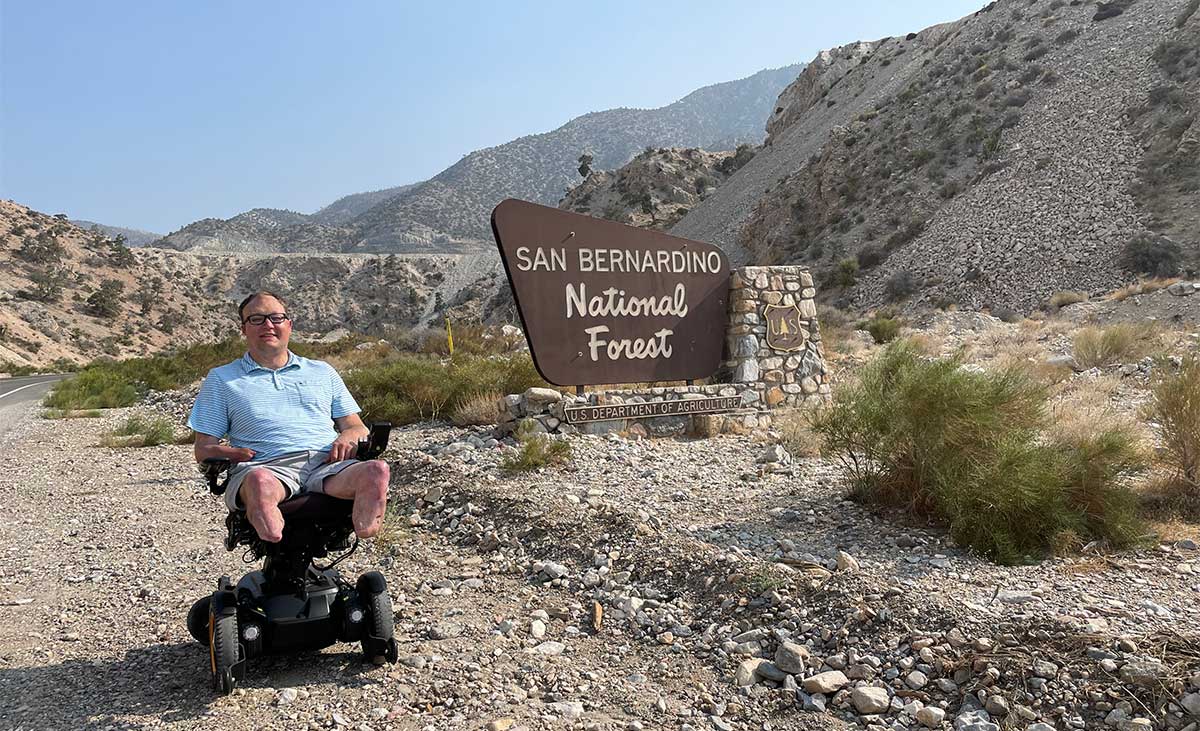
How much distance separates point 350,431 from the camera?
391 centimetres

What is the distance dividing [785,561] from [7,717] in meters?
3.95

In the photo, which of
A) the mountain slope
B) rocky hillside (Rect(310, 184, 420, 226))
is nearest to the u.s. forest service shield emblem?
the mountain slope

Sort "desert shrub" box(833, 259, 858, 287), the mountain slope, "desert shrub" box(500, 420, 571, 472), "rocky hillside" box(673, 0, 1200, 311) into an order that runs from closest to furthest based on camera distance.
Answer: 1. "desert shrub" box(500, 420, 571, 472)
2. "rocky hillside" box(673, 0, 1200, 311)
3. "desert shrub" box(833, 259, 858, 287)
4. the mountain slope

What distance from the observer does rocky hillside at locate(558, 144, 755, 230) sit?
61.0m

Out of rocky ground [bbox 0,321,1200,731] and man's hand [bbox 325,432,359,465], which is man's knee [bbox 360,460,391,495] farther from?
rocky ground [bbox 0,321,1200,731]

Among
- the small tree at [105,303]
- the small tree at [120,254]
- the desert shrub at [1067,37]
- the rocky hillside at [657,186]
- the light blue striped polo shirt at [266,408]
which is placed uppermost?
the desert shrub at [1067,37]

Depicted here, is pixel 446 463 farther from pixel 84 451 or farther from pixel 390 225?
pixel 390 225

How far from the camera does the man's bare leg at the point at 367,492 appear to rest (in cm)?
342

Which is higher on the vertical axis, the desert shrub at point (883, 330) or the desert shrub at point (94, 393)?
the desert shrub at point (94, 393)

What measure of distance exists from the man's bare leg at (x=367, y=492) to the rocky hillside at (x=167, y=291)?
4494 cm

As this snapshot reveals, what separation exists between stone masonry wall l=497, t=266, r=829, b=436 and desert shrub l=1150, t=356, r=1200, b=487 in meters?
4.90

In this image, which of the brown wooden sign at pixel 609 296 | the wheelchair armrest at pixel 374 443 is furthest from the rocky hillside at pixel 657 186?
the wheelchair armrest at pixel 374 443

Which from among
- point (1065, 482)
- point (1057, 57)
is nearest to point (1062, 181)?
point (1057, 57)

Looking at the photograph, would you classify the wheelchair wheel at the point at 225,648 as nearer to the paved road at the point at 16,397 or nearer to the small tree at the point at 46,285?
the paved road at the point at 16,397
